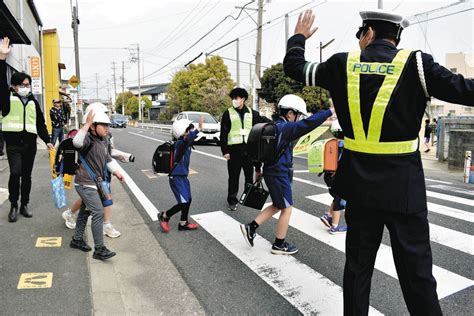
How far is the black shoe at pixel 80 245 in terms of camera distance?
4324mm

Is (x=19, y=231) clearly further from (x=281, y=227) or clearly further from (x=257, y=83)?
(x=257, y=83)

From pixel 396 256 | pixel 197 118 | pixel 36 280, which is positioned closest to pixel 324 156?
pixel 396 256

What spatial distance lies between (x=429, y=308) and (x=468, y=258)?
2584 mm

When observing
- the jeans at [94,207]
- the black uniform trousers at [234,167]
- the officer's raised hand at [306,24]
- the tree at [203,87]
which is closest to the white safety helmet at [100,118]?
the jeans at [94,207]

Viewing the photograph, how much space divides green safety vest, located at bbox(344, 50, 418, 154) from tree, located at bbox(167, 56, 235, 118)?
3620cm

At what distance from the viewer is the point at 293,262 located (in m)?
4.22

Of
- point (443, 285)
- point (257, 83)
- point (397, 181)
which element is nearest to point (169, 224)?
→ point (443, 285)

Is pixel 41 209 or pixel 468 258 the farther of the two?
pixel 41 209

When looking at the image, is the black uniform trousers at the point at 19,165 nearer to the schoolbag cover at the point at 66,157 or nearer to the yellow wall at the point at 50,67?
the schoolbag cover at the point at 66,157

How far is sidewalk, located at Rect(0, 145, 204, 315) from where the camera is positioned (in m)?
3.18

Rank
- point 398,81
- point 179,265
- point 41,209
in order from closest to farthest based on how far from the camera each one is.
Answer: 1. point 398,81
2. point 179,265
3. point 41,209

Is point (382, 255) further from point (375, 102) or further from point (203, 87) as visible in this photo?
point (203, 87)

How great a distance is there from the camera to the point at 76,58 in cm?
2514

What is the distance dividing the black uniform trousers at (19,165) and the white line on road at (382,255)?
12.2 ft
